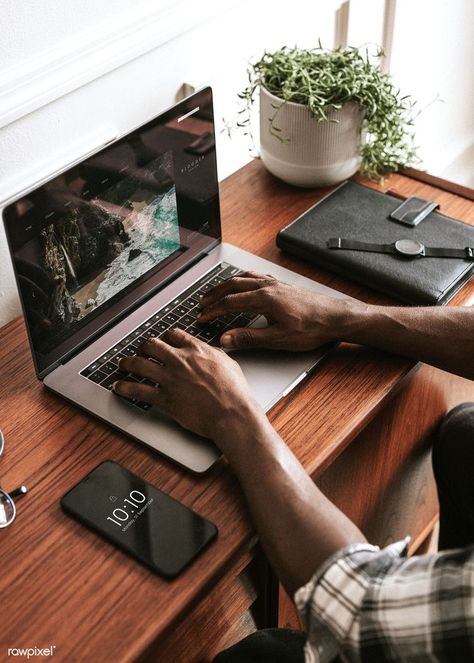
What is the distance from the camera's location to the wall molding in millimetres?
1066

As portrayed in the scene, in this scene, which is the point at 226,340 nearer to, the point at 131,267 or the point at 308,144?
the point at 131,267

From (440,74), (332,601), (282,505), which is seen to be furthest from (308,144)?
(440,74)

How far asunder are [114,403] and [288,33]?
0.88 m

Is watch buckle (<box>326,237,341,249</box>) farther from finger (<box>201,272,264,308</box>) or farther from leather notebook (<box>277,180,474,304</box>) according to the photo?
finger (<box>201,272,264,308</box>)

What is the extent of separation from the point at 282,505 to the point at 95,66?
28.1 inches

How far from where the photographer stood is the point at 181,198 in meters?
1.12

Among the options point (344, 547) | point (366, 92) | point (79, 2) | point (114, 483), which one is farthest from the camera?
point (366, 92)

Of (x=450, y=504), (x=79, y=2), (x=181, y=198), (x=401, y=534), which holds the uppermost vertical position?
(x=79, y=2)

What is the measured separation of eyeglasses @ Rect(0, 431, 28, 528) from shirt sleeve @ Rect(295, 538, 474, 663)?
1.11ft

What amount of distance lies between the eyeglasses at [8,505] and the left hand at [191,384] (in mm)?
172

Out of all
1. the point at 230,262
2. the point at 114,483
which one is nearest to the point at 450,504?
the point at 230,262

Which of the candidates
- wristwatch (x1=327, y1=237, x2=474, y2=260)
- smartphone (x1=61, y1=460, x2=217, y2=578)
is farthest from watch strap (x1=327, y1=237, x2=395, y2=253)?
smartphone (x1=61, y1=460, x2=217, y2=578)

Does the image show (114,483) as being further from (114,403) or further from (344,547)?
(344,547)

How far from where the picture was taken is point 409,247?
1192 millimetres
